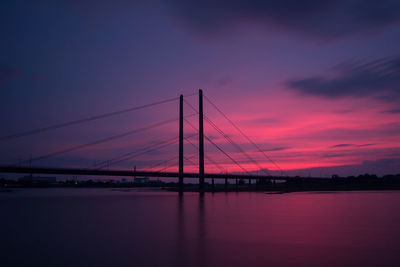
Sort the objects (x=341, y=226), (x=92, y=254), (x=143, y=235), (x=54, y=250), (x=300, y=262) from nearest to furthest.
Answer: (x=300, y=262), (x=92, y=254), (x=54, y=250), (x=143, y=235), (x=341, y=226)

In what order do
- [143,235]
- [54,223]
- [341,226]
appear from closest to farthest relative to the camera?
[143,235] → [341,226] → [54,223]

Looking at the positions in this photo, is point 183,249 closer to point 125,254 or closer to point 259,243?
point 125,254

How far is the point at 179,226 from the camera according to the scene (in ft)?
61.8

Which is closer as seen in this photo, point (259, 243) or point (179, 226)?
point (259, 243)

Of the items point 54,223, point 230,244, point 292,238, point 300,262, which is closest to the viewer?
point 300,262

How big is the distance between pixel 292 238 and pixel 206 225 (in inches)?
220

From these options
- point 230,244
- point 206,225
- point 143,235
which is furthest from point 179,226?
point 230,244

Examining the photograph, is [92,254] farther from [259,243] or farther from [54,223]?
[54,223]

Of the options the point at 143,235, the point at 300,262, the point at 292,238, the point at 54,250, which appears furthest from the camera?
the point at 143,235

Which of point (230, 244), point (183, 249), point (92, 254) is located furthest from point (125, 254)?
point (230, 244)

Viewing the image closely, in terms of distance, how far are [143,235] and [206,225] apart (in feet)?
14.5

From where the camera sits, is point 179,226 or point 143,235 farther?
point 179,226

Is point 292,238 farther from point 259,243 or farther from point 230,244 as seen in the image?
point 230,244

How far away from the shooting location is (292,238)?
14.6m
